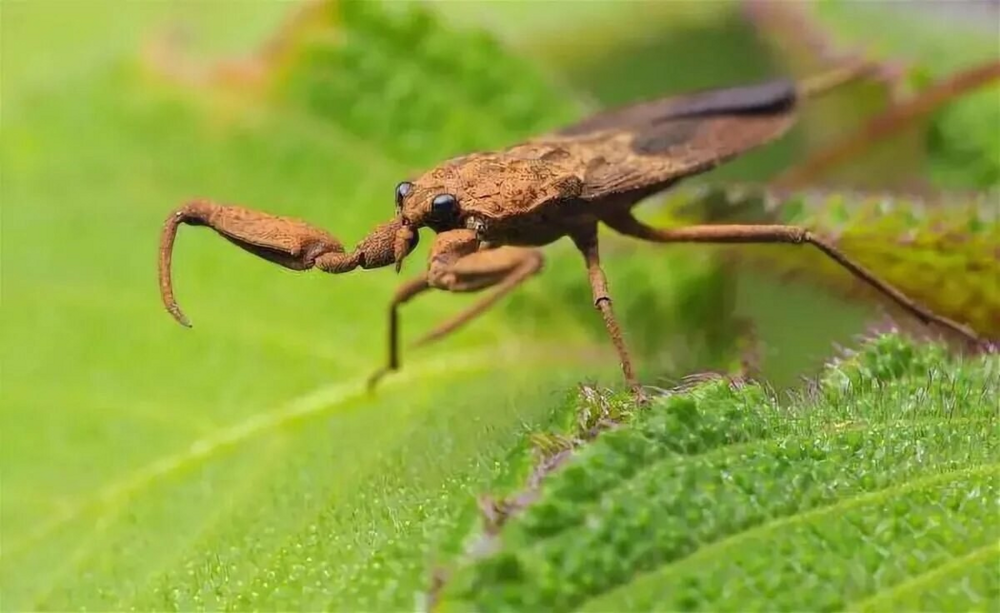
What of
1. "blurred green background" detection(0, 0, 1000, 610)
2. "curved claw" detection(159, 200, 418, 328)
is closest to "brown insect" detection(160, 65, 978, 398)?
"curved claw" detection(159, 200, 418, 328)

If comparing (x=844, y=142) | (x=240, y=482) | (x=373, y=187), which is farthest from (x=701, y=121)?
(x=240, y=482)

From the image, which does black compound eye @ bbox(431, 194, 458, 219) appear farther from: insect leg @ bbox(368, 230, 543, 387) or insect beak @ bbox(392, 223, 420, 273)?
insect leg @ bbox(368, 230, 543, 387)

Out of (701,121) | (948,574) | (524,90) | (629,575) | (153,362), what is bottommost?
(948,574)

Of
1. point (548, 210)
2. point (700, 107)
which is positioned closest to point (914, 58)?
point (700, 107)

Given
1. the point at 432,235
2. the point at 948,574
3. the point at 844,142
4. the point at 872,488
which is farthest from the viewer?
the point at 432,235

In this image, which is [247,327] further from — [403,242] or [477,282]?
[403,242]

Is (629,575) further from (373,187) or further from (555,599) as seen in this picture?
(373,187)

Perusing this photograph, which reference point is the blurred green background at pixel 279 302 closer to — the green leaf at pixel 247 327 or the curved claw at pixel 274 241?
the green leaf at pixel 247 327

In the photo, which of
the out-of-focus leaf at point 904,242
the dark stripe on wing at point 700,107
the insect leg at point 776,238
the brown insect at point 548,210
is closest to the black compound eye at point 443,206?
the brown insect at point 548,210
